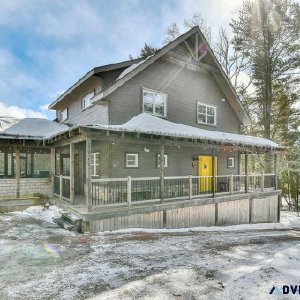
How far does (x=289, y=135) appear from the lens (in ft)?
85.0

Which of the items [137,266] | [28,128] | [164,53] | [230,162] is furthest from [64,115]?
[137,266]

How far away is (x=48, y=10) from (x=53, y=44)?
5908mm

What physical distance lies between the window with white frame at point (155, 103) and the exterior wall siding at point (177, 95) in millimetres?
292

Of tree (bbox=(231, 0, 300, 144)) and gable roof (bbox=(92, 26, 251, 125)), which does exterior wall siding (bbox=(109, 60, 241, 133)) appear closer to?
gable roof (bbox=(92, 26, 251, 125))

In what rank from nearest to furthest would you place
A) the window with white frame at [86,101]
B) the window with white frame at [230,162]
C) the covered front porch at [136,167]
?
the covered front porch at [136,167], the window with white frame at [86,101], the window with white frame at [230,162]

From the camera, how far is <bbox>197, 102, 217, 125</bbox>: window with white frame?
1674 cm

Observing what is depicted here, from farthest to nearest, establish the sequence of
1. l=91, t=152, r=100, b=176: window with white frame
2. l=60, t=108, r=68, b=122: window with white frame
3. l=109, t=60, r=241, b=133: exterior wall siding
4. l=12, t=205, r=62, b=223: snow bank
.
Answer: l=60, t=108, r=68, b=122: window with white frame, l=91, t=152, r=100, b=176: window with white frame, l=109, t=60, r=241, b=133: exterior wall siding, l=12, t=205, r=62, b=223: snow bank

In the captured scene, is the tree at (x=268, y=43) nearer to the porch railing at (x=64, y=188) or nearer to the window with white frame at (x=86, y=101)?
the window with white frame at (x=86, y=101)

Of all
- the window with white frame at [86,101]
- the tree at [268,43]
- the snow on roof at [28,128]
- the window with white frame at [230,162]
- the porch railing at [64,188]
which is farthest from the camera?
the tree at [268,43]

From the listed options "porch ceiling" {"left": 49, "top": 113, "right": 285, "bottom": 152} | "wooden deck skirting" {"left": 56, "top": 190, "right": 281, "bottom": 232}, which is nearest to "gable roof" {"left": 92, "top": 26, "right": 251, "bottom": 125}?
"porch ceiling" {"left": 49, "top": 113, "right": 285, "bottom": 152}

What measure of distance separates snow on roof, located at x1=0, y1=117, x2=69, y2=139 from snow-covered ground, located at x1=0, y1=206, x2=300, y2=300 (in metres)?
5.17

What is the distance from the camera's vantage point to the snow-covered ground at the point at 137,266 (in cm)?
469

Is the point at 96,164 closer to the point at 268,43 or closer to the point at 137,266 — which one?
the point at 137,266

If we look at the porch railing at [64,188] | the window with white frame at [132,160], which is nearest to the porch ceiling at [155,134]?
the window with white frame at [132,160]
